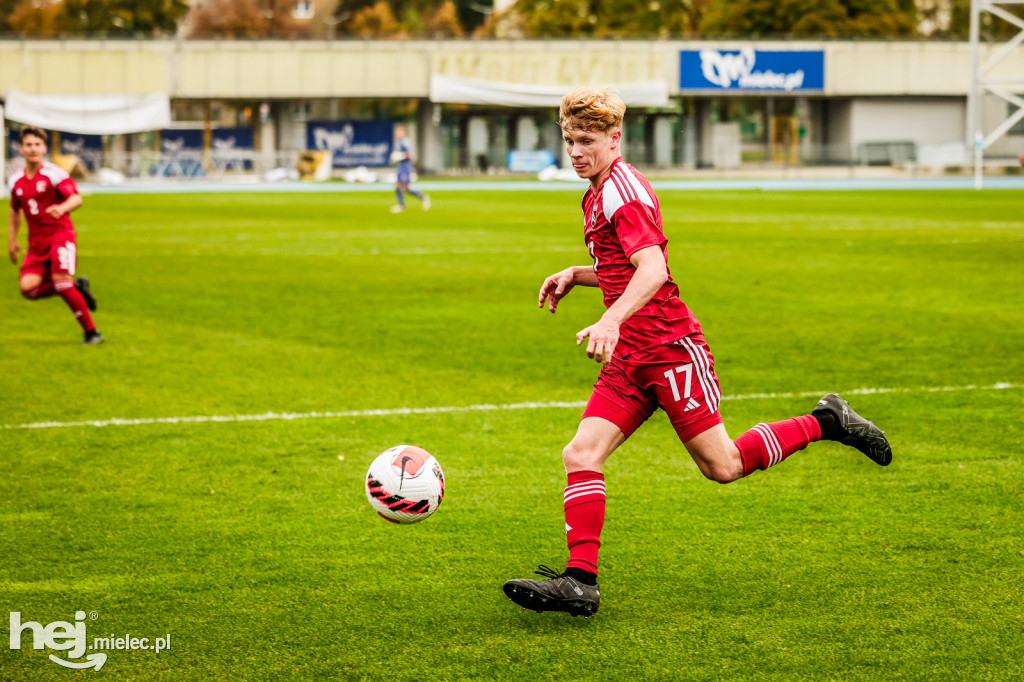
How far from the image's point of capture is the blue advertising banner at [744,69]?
5859 cm

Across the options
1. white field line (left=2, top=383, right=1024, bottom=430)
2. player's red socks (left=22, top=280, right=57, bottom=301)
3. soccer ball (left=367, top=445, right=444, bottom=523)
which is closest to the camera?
soccer ball (left=367, top=445, right=444, bottom=523)

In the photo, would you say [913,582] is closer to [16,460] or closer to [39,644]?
[39,644]

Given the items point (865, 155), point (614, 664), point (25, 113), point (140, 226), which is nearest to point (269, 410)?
point (614, 664)

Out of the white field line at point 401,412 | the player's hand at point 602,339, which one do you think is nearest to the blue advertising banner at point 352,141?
the white field line at point 401,412

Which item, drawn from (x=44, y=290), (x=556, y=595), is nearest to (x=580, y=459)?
(x=556, y=595)

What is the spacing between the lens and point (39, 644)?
439cm

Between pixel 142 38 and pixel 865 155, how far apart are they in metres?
36.3

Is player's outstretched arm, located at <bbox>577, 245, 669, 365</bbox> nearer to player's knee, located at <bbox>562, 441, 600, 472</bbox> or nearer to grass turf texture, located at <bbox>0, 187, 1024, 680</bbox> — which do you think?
player's knee, located at <bbox>562, 441, 600, 472</bbox>

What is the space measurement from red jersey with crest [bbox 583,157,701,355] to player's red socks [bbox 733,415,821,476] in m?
0.56

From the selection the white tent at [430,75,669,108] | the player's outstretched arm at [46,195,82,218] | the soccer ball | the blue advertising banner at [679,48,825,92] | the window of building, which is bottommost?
→ the soccer ball

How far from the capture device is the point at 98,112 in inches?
2000

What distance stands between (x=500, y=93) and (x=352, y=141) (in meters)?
8.01

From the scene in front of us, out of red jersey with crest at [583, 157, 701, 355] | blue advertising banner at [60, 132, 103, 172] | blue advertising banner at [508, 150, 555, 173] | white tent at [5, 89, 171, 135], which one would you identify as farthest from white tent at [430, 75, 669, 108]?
red jersey with crest at [583, 157, 701, 355]

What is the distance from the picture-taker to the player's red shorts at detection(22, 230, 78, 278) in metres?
11.2
